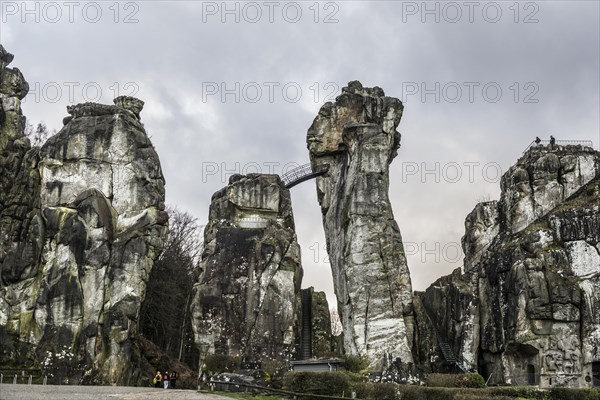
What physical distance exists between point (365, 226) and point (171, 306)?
1554cm

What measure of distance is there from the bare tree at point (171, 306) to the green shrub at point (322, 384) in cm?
2253

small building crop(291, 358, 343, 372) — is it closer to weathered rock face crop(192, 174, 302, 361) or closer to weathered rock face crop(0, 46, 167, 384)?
weathered rock face crop(192, 174, 302, 361)

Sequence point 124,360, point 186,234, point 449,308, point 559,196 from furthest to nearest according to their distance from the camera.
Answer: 1. point 186,234
2. point 559,196
3. point 449,308
4. point 124,360

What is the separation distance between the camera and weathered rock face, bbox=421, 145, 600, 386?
38875mm

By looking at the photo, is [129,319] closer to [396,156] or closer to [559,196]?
[396,156]

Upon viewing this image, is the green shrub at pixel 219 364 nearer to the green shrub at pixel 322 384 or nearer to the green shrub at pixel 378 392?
the green shrub at pixel 322 384

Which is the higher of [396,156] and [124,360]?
[396,156]

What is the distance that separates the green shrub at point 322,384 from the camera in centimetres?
2314

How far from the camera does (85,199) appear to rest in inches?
1619

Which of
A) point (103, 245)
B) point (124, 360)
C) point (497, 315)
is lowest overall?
point (124, 360)

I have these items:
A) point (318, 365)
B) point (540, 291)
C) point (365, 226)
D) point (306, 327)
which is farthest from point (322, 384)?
point (306, 327)

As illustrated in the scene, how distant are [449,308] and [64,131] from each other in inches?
1045

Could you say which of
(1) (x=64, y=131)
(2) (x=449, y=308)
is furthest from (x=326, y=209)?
(1) (x=64, y=131)

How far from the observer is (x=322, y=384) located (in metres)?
23.2
